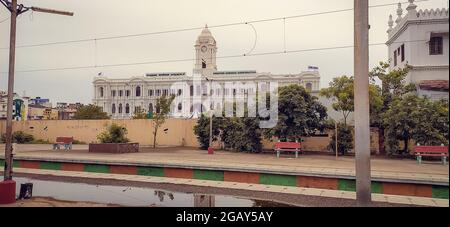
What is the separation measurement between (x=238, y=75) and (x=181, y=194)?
70.5 m

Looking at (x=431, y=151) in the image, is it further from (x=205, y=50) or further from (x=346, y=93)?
(x=205, y=50)

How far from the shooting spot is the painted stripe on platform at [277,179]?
464 inches

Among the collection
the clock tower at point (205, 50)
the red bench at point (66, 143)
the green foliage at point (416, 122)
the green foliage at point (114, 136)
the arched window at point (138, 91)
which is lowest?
the red bench at point (66, 143)

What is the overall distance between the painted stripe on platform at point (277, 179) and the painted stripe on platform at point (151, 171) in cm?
416

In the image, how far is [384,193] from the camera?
10.6m

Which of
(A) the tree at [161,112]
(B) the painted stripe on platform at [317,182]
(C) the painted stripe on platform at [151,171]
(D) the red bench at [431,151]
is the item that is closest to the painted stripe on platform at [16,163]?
(C) the painted stripe on platform at [151,171]

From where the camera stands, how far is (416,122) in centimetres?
1845

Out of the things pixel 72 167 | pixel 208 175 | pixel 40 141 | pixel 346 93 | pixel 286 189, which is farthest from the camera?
pixel 40 141

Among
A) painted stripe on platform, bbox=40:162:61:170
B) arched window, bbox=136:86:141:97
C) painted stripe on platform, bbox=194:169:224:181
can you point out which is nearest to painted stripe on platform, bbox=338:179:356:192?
painted stripe on platform, bbox=194:169:224:181

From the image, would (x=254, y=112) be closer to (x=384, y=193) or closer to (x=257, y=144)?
(x=257, y=144)

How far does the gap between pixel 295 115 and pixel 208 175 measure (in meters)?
10.4

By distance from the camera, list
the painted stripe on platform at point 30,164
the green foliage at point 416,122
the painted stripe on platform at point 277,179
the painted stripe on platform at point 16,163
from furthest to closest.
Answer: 1. the green foliage at point 416,122
2. the painted stripe on platform at point 16,163
3. the painted stripe on platform at point 30,164
4. the painted stripe on platform at point 277,179

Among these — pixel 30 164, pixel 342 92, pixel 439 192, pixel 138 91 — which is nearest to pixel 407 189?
pixel 439 192

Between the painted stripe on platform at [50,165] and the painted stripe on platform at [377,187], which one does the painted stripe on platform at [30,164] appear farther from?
the painted stripe on platform at [377,187]
